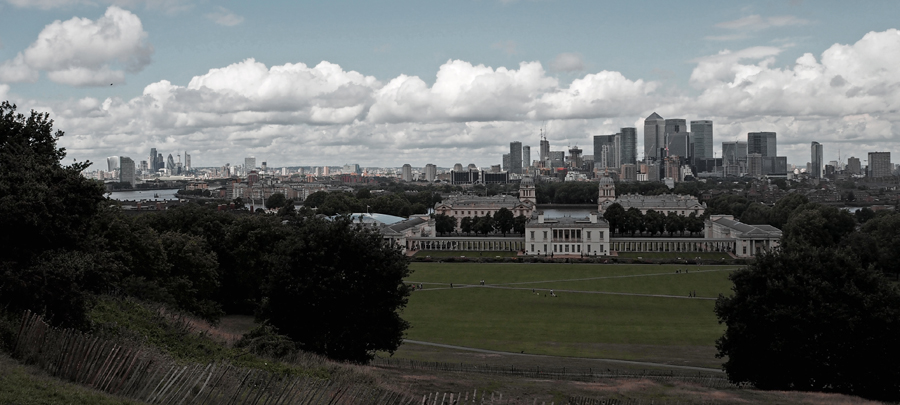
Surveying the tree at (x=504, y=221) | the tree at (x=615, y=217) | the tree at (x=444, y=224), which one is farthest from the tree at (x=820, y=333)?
the tree at (x=615, y=217)

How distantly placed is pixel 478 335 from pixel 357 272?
1222 centimetres

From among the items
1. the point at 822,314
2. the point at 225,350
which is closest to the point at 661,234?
the point at 822,314

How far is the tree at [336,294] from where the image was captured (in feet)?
84.8

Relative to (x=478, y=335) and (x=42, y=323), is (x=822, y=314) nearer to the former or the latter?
(x=478, y=335)

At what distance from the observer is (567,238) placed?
85938 mm

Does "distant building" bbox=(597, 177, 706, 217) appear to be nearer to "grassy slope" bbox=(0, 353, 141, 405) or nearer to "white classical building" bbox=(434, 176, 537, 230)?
"white classical building" bbox=(434, 176, 537, 230)

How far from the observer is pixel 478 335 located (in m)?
37.2

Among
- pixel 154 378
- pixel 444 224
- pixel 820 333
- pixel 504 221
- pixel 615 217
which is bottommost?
pixel 444 224

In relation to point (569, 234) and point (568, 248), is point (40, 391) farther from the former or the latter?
point (569, 234)

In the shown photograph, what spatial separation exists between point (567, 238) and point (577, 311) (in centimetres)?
4191

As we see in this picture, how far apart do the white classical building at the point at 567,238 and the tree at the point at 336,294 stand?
59392 mm

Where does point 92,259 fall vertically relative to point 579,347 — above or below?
above

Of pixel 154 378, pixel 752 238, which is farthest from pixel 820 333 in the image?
pixel 752 238

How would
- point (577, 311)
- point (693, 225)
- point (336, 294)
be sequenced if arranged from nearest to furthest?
point (336, 294) → point (577, 311) → point (693, 225)
